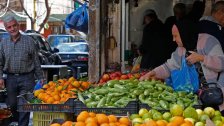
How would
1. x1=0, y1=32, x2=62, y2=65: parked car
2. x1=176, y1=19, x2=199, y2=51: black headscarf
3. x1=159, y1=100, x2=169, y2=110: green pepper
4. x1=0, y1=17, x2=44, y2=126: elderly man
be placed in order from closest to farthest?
1. x1=159, y1=100, x2=169, y2=110: green pepper
2. x1=176, y1=19, x2=199, y2=51: black headscarf
3. x1=0, y1=17, x2=44, y2=126: elderly man
4. x1=0, y1=32, x2=62, y2=65: parked car

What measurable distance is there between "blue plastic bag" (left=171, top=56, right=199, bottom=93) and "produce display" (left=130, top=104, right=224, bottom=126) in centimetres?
111

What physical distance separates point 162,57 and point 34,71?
95.5 inches

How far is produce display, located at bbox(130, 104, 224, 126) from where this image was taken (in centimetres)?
411

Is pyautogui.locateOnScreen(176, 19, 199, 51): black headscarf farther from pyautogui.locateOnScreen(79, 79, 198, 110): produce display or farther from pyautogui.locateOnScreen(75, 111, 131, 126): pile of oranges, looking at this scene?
pyautogui.locateOnScreen(75, 111, 131, 126): pile of oranges

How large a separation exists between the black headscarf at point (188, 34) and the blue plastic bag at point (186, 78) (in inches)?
7.6

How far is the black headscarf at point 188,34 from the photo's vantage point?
5695mm

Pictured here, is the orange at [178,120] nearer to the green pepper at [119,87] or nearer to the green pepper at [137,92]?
the green pepper at [137,92]

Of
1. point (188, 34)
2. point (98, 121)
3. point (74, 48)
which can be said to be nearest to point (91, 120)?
point (98, 121)

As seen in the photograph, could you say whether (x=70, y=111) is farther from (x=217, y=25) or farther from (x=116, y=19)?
(x=116, y=19)

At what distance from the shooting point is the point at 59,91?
634cm

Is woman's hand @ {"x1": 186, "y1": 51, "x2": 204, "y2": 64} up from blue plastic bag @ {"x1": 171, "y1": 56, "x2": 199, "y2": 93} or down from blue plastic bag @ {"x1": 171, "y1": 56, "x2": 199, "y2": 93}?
up

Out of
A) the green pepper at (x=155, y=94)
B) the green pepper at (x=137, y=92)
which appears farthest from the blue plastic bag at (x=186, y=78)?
the green pepper at (x=137, y=92)

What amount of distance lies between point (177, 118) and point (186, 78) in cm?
166

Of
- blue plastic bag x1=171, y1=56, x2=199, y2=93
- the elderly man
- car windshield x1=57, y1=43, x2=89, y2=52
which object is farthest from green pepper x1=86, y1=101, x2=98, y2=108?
car windshield x1=57, y1=43, x2=89, y2=52
